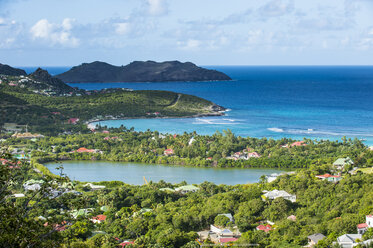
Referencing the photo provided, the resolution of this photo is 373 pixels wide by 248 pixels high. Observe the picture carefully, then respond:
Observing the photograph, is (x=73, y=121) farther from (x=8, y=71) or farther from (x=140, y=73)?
(x=140, y=73)

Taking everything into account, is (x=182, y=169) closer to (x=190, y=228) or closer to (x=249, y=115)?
(x=190, y=228)

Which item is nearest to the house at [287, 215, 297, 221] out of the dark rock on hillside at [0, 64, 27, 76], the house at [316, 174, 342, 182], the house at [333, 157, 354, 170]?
the house at [316, 174, 342, 182]

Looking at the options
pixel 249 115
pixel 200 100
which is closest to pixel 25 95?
pixel 200 100

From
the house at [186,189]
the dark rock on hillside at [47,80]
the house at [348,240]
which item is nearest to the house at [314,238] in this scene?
the house at [348,240]

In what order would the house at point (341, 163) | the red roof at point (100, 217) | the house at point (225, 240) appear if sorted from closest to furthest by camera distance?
the house at point (225, 240)
the red roof at point (100, 217)
the house at point (341, 163)

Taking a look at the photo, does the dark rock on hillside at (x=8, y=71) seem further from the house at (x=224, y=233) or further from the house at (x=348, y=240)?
the house at (x=348, y=240)

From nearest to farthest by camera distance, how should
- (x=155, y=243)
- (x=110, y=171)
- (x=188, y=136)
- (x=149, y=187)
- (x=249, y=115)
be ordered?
1. (x=155, y=243)
2. (x=149, y=187)
3. (x=110, y=171)
4. (x=188, y=136)
5. (x=249, y=115)
